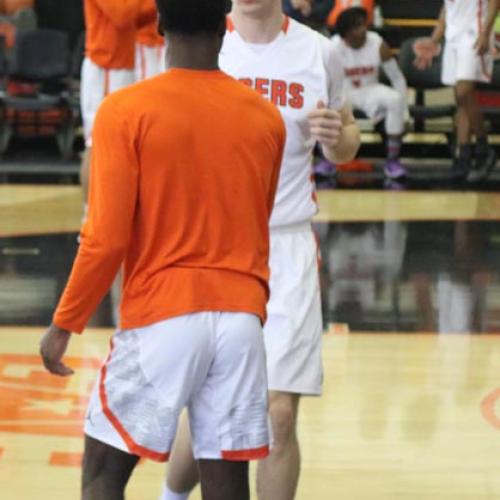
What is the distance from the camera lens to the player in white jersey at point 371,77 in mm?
11641

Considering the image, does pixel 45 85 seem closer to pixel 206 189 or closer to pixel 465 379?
pixel 465 379

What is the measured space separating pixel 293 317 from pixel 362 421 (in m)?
1.38

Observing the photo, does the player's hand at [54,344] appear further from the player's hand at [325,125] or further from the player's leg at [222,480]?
the player's hand at [325,125]

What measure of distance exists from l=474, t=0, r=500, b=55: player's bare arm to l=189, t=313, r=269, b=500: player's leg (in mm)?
8057

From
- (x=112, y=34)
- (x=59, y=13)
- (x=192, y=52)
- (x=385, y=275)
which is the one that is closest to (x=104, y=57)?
(x=112, y=34)

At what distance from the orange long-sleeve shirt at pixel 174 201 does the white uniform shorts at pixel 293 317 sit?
77cm

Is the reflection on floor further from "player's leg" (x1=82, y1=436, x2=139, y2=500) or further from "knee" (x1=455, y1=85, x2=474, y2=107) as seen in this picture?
"player's leg" (x1=82, y1=436, x2=139, y2=500)

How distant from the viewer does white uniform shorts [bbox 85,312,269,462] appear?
127 inches

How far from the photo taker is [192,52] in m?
3.25

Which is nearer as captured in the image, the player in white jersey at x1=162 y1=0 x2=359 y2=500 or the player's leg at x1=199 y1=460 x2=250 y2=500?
the player's leg at x1=199 y1=460 x2=250 y2=500

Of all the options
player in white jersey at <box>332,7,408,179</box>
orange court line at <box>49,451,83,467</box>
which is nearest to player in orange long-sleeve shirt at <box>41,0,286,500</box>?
orange court line at <box>49,451,83,467</box>

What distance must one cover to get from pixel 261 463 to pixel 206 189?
1.14 meters

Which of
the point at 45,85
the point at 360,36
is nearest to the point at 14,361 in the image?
the point at 360,36

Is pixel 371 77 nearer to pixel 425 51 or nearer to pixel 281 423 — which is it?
pixel 425 51
